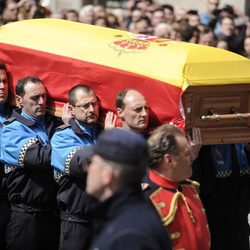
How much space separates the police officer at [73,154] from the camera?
6.06 meters

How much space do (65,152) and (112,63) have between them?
72 cm

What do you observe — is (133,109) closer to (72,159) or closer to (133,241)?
(72,159)

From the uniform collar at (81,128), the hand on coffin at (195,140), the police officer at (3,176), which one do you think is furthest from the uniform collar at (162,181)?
the police officer at (3,176)

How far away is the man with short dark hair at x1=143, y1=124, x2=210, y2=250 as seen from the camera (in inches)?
184

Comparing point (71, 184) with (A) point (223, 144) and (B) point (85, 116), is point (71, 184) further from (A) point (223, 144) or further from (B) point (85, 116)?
(A) point (223, 144)

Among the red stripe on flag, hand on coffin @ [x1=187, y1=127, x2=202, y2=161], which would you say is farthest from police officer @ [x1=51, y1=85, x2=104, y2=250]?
hand on coffin @ [x1=187, y1=127, x2=202, y2=161]

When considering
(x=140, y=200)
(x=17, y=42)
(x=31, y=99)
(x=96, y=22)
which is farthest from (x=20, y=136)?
(x=96, y=22)

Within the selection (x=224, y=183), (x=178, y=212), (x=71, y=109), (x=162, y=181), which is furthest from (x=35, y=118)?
(x=178, y=212)

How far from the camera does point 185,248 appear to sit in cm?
475

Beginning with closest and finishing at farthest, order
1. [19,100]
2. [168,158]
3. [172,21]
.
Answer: [168,158] → [19,100] → [172,21]

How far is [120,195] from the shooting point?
12.1 ft

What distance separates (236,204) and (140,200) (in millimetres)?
2827

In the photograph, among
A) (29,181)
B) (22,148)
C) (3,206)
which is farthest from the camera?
(3,206)

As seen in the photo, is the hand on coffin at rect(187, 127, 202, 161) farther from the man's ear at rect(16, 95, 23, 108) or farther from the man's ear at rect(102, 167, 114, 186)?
the man's ear at rect(102, 167, 114, 186)
